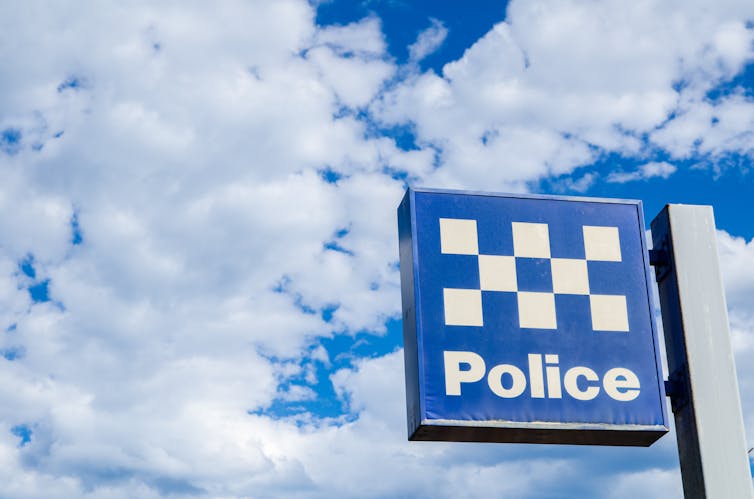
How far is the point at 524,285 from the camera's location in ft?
31.6

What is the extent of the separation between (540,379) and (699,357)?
55.3 inches

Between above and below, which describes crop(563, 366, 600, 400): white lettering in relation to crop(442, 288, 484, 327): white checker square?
below

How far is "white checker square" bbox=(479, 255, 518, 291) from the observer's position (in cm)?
955

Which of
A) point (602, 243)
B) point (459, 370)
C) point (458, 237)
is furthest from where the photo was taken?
point (602, 243)

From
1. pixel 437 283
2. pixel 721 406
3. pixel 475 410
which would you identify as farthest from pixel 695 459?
pixel 437 283

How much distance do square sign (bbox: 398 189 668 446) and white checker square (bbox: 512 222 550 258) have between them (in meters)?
0.01

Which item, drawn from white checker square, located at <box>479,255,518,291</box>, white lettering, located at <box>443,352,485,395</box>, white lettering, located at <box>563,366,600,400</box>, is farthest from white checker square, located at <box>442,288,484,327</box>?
white lettering, located at <box>563,366,600,400</box>

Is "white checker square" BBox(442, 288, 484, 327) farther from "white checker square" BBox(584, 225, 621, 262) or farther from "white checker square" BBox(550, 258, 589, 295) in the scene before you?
"white checker square" BBox(584, 225, 621, 262)

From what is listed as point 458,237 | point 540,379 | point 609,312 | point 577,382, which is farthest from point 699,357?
point 458,237

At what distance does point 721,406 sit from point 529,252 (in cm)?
217

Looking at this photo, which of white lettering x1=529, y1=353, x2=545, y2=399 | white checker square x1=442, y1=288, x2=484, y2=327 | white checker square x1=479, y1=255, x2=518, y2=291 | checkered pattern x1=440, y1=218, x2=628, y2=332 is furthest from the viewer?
white checker square x1=479, y1=255, x2=518, y2=291

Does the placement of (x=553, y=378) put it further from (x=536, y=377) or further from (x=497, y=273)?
(x=497, y=273)

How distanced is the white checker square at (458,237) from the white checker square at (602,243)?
3.67ft

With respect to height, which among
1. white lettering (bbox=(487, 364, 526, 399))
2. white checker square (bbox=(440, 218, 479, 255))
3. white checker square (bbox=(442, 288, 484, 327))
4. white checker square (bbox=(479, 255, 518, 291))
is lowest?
white lettering (bbox=(487, 364, 526, 399))
